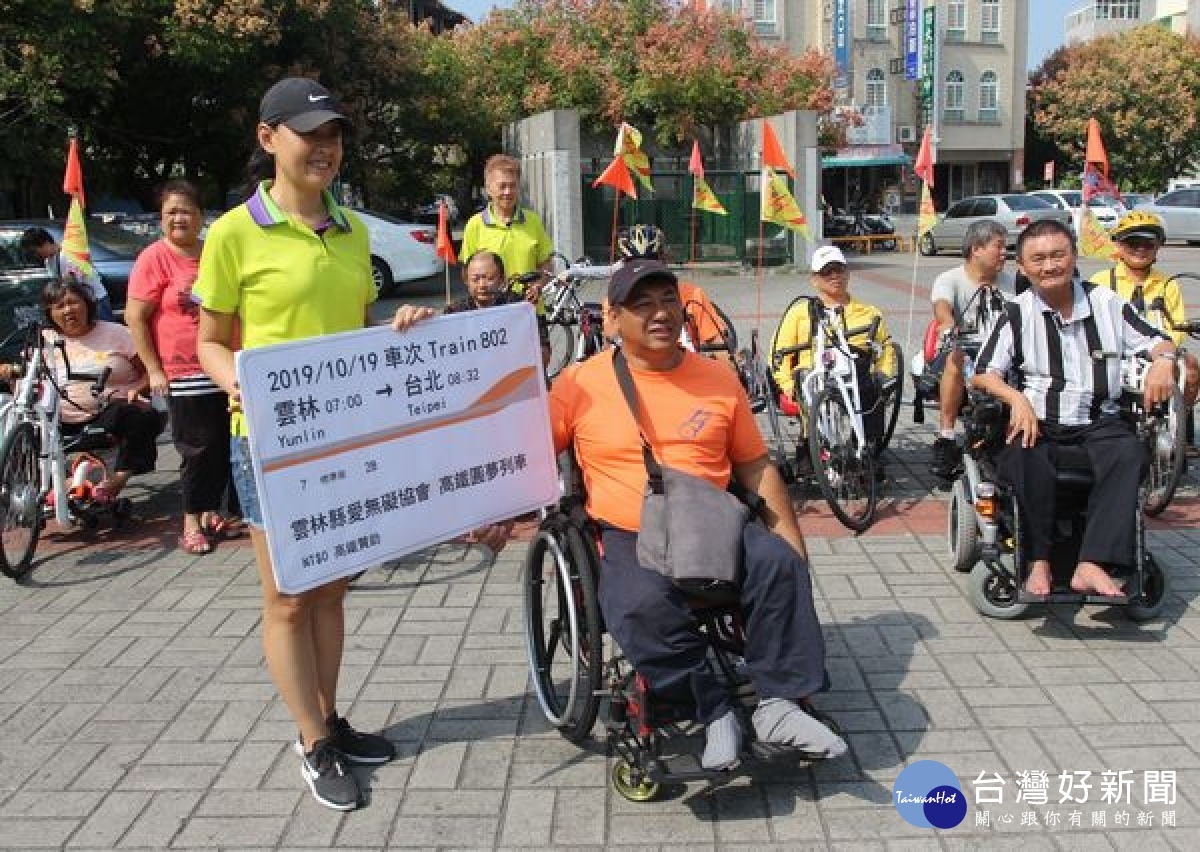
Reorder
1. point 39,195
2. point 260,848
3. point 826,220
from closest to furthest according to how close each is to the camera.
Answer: point 260,848, point 39,195, point 826,220

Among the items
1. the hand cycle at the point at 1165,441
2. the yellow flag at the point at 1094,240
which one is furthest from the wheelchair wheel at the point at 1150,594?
the yellow flag at the point at 1094,240

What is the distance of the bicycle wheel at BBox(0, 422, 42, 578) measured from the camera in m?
5.23

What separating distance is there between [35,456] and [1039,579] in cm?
470

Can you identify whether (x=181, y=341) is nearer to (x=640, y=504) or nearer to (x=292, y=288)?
(x=292, y=288)

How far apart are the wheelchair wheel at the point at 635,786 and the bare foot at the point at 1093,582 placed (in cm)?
185

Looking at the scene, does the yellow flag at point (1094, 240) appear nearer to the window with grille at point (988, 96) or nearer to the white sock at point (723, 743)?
the white sock at point (723, 743)

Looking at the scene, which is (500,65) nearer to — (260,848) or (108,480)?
(108,480)

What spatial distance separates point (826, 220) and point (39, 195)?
19.7 m

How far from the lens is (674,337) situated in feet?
11.0

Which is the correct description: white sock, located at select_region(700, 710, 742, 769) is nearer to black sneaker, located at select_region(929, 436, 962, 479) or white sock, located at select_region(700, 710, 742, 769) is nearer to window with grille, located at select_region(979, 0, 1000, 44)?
black sneaker, located at select_region(929, 436, 962, 479)

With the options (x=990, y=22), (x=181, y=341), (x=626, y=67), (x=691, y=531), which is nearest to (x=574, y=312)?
(x=181, y=341)

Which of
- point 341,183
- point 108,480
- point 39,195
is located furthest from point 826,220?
point 108,480

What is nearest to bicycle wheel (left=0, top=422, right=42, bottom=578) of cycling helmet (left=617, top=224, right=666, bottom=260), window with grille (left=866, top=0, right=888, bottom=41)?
cycling helmet (left=617, top=224, right=666, bottom=260)

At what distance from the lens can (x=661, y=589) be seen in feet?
10.1
